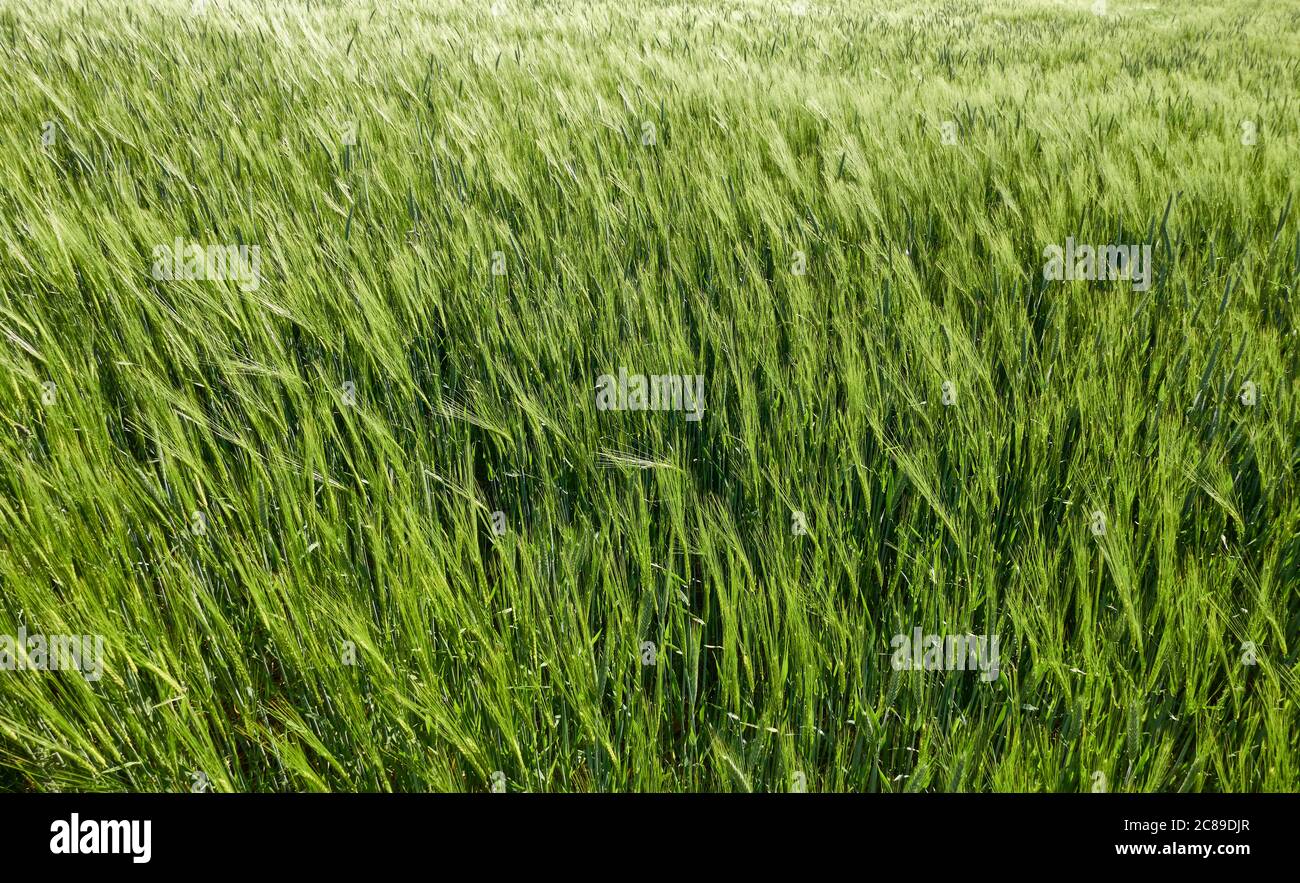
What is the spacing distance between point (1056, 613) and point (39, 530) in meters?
1.04

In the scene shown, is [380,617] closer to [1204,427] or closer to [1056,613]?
[1056,613]

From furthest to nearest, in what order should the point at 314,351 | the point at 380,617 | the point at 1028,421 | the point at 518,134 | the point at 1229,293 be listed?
the point at 518,134 → the point at 1229,293 → the point at 314,351 → the point at 1028,421 → the point at 380,617

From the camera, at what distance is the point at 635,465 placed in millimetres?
864

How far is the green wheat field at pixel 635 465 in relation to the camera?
27.9 inches

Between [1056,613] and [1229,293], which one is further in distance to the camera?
[1229,293]

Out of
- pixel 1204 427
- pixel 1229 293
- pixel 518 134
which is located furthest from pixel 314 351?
pixel 1229 293

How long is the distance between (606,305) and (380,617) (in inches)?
21.4

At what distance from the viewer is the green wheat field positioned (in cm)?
71
